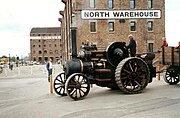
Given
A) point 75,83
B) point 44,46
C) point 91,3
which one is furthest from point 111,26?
point 44,46

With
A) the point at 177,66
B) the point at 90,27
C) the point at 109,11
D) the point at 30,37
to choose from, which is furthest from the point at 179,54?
the point at 30,37

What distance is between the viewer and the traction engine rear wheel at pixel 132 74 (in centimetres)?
1039

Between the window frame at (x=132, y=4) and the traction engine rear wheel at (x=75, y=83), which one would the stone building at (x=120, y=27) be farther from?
the traction engine rear wheel at (x=75, y=83)

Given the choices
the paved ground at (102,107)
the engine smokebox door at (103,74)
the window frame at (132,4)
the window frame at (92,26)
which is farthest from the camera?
the window frame at (132,4)

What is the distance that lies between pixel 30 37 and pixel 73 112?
115 meters

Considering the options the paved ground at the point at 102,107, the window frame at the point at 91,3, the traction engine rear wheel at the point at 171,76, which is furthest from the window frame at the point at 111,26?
the paved ground at the point at 102,107

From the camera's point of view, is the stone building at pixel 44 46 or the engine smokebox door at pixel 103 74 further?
the stone building at pixel 44 46

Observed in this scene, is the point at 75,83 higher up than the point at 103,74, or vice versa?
the point at 103,74

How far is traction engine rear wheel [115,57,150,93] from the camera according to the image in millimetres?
10391

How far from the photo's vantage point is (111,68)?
10781mm

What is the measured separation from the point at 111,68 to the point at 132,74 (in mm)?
837

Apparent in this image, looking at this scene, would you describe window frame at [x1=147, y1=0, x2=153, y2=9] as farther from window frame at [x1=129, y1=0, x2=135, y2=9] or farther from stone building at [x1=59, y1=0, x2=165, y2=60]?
window frame at [x1=129, y1=0, x2=135, y2=9]

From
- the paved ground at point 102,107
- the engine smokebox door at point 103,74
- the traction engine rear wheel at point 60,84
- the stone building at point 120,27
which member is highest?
the stone building at point 120,27

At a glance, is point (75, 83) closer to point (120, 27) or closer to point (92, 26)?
point (92, 26)
